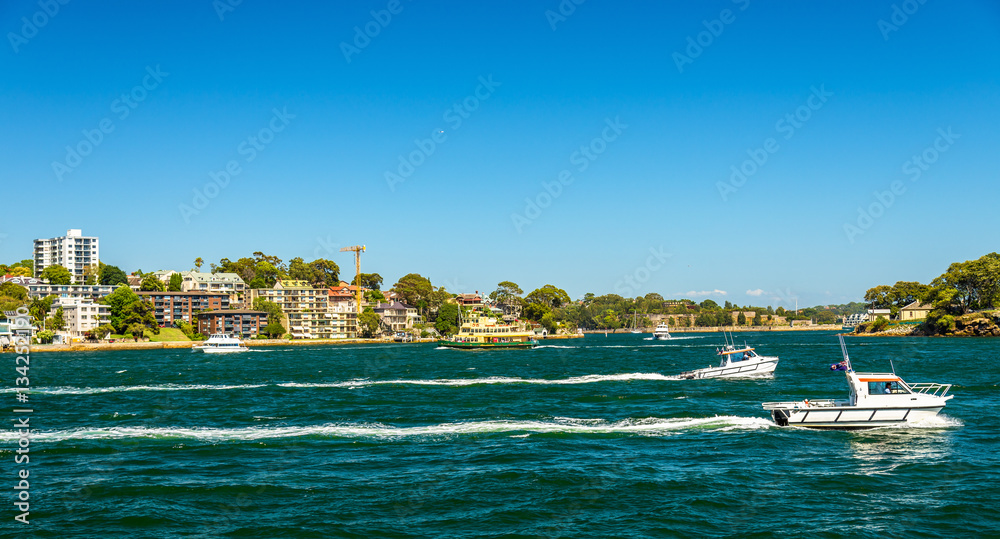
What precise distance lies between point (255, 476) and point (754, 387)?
36.8 metres

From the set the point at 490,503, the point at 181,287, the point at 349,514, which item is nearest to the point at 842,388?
the point at 490,503

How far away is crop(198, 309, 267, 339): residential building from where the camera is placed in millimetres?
166375

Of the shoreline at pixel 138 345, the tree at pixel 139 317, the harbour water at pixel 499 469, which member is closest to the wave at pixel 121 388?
the harbour water at pixel 499 469

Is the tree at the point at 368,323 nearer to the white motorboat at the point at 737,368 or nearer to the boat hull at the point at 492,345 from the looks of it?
the boat hull at the point at 492,345

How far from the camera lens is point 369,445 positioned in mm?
30453

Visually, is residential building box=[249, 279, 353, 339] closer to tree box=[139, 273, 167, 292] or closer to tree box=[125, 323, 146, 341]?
tree box=[139, 273, 167, 292]

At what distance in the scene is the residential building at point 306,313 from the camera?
181m

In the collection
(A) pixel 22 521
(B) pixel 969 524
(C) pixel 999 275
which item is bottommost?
(B) pixel 969 524

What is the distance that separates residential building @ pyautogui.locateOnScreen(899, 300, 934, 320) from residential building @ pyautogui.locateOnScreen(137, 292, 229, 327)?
164 metres

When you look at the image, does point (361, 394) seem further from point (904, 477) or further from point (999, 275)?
point (999, 275)

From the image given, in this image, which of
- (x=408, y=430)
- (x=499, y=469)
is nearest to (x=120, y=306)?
(x=408, y=430)

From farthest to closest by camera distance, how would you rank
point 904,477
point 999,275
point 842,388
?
1. point 999,275
2. point 842,388
3. point 904,477

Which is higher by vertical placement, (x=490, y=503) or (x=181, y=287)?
(x=181, y=287)

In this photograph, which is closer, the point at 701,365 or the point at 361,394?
the point at 361,394
